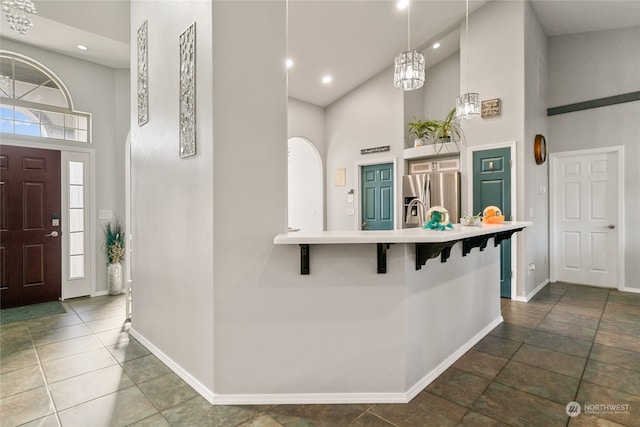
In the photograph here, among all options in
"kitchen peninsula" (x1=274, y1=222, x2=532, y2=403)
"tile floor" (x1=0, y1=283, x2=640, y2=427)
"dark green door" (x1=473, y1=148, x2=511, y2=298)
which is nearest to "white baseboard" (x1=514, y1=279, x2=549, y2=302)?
"dark green door" (x1=473, y1=148, x2=511, y2=298)

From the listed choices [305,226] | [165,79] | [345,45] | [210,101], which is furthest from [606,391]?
[305,226]

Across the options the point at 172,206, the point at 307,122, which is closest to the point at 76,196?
the point at 172,206

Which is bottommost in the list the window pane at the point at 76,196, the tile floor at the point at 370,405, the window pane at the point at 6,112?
the tile floor at the point at 370,405

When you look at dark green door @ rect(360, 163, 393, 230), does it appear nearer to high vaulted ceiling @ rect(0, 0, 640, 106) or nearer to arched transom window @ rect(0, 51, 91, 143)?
high vaulted ceiling @ rect(0, 0, 640, 106)

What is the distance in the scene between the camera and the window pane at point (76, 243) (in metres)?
4.44

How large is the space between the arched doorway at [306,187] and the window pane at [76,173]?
11.8 feet

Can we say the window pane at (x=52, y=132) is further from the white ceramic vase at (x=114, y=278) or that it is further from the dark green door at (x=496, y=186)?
the dark green door at (x=496, y=186)

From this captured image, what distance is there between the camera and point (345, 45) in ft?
15.9

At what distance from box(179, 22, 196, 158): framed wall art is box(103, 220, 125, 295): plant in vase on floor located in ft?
9.93

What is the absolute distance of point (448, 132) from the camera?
4828 mm

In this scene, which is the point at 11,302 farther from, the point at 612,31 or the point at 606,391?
the point at 612,31

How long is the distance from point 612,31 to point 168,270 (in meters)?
6.47

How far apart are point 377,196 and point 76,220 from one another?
457 centimetres

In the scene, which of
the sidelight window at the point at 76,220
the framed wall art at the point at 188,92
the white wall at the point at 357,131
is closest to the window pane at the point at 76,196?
the sidelight window at the point at 76,220
